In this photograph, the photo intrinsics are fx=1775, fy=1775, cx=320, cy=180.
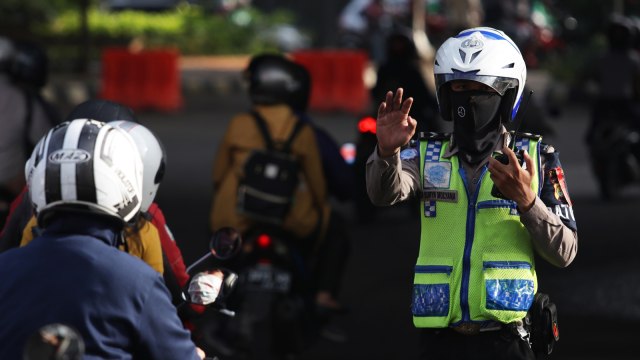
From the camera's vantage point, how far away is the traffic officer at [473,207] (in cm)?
585

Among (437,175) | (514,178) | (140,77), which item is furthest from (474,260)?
(140,77)

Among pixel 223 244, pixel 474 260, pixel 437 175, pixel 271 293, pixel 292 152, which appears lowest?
pixel 271 293

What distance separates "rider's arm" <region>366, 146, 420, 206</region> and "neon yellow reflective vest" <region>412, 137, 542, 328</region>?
0.31ft

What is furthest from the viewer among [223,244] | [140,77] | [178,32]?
[178,32]

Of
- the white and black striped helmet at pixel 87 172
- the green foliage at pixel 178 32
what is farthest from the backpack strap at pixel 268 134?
the green foliage at pixel 178 32

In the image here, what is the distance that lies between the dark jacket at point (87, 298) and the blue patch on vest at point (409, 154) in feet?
5.34

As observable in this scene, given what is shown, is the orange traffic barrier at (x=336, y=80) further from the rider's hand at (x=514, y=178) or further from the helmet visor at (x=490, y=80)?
the rider's hand at (x=514, y=178)

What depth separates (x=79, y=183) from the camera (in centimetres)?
464

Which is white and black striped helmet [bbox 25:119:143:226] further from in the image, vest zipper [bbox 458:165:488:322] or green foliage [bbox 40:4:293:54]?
green foliage [bbox 40:4:293:54]

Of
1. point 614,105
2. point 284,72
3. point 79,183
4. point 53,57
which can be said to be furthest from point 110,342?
point 53,57

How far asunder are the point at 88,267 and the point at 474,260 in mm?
1730

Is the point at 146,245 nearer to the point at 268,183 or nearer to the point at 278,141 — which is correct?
the point at 268,183

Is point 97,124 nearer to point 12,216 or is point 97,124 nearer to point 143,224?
point 143,224

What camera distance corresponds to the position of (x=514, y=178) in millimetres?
5559
